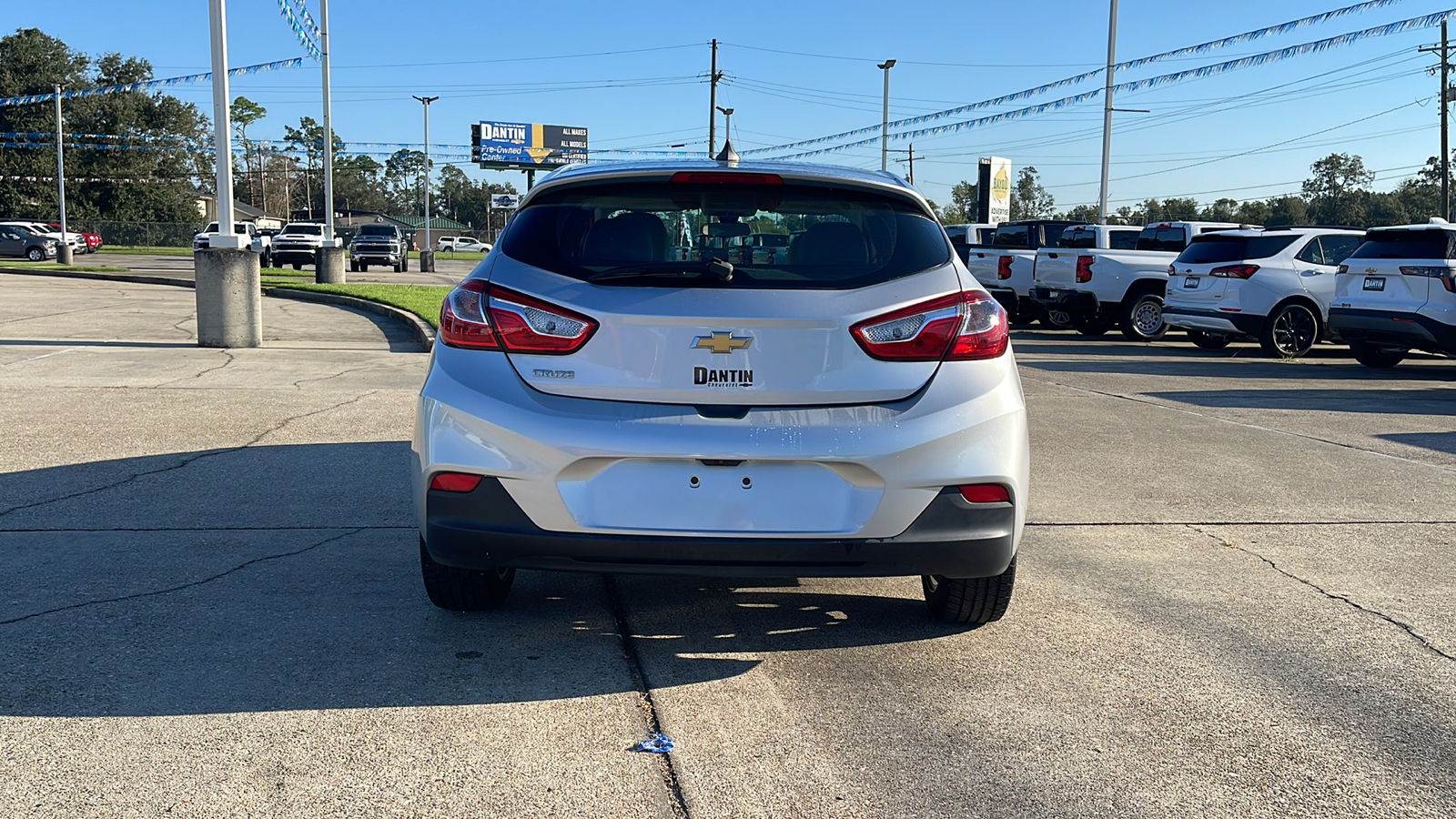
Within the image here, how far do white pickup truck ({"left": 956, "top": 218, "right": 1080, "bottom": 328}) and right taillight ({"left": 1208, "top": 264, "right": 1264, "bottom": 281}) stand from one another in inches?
171

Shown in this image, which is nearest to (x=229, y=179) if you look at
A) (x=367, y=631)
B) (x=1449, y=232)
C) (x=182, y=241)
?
(x=367, y=631)

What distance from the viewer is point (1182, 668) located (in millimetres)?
4184

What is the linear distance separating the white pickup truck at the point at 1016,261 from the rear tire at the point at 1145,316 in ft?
6.20

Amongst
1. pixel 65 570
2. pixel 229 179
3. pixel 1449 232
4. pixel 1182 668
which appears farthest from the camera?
pixel 229 179

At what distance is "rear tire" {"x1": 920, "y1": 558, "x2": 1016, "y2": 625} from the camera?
4.37 meters

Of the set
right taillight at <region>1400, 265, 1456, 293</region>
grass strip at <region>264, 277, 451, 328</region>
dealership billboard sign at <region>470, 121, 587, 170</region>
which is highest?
dealership billboard sign at <region>470, 121, 587, 170</region>

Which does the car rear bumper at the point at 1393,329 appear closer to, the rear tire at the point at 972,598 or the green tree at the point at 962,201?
the rear tire at the point at 972,598

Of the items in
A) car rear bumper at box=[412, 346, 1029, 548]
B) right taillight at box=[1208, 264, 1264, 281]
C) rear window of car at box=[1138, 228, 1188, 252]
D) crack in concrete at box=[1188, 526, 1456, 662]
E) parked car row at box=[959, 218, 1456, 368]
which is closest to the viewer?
car rear bumper at box=[412, 346, 1029, 548]

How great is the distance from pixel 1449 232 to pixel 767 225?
12404 mm

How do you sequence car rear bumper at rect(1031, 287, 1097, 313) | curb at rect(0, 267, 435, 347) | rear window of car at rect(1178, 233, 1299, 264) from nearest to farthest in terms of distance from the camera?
curb at rect(0, 267, 435, 347) → rear window of car at rect(1178, 233, 1299, 264) → car rear bumper at rect(1031, 287, 1097, 313)

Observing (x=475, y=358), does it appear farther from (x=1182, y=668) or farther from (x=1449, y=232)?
(x=1449, y=232)

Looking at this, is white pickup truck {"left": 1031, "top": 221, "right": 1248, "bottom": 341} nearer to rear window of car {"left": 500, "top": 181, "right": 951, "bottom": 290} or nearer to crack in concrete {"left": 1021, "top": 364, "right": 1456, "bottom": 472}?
crack in concrete {"left": 1021, "top": 364, "right": 1456, "bottom": 472}

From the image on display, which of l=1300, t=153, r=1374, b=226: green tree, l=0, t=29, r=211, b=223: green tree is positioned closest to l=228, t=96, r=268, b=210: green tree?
l=0, t=29, r=211, b=223: green tree

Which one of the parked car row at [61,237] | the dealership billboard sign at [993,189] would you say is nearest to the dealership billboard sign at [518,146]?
the parked car row at [61,237]
